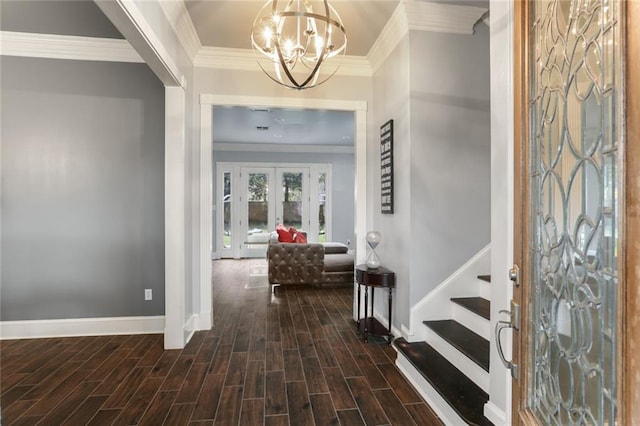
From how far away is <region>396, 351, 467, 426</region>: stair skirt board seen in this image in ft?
6.20

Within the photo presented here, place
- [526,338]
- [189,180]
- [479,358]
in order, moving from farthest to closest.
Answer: [189,180], [479,358], [526,338]

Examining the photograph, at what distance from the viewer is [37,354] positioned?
2.91 metres

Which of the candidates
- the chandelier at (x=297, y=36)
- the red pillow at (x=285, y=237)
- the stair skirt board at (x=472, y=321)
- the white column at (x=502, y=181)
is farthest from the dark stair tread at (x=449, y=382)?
the red pillow at (x=285, y=237)

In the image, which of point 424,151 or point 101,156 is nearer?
point 424,151


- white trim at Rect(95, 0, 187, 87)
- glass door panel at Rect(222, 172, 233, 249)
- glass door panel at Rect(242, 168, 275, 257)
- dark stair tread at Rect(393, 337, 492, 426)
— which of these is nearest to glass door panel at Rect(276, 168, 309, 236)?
glass door panel at Rect(242, 168, 275, 257)

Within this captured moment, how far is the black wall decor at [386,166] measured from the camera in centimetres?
323

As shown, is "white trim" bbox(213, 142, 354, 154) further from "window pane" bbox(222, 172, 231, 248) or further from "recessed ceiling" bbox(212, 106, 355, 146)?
"window pane" bbox(222, 172, 231, 248)

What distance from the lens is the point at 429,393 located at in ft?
7.12

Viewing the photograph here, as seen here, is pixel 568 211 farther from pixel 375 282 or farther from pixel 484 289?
pixel 375 282

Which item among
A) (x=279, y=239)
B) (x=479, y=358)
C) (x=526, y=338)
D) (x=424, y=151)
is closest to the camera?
(x=526, y=338)

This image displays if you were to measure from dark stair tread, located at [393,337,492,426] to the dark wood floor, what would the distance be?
0.59 feet

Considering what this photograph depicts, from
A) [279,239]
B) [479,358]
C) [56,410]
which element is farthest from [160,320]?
[479,358]

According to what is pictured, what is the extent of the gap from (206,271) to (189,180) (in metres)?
0.98

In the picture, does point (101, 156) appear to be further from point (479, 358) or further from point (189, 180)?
point (479, 358)
